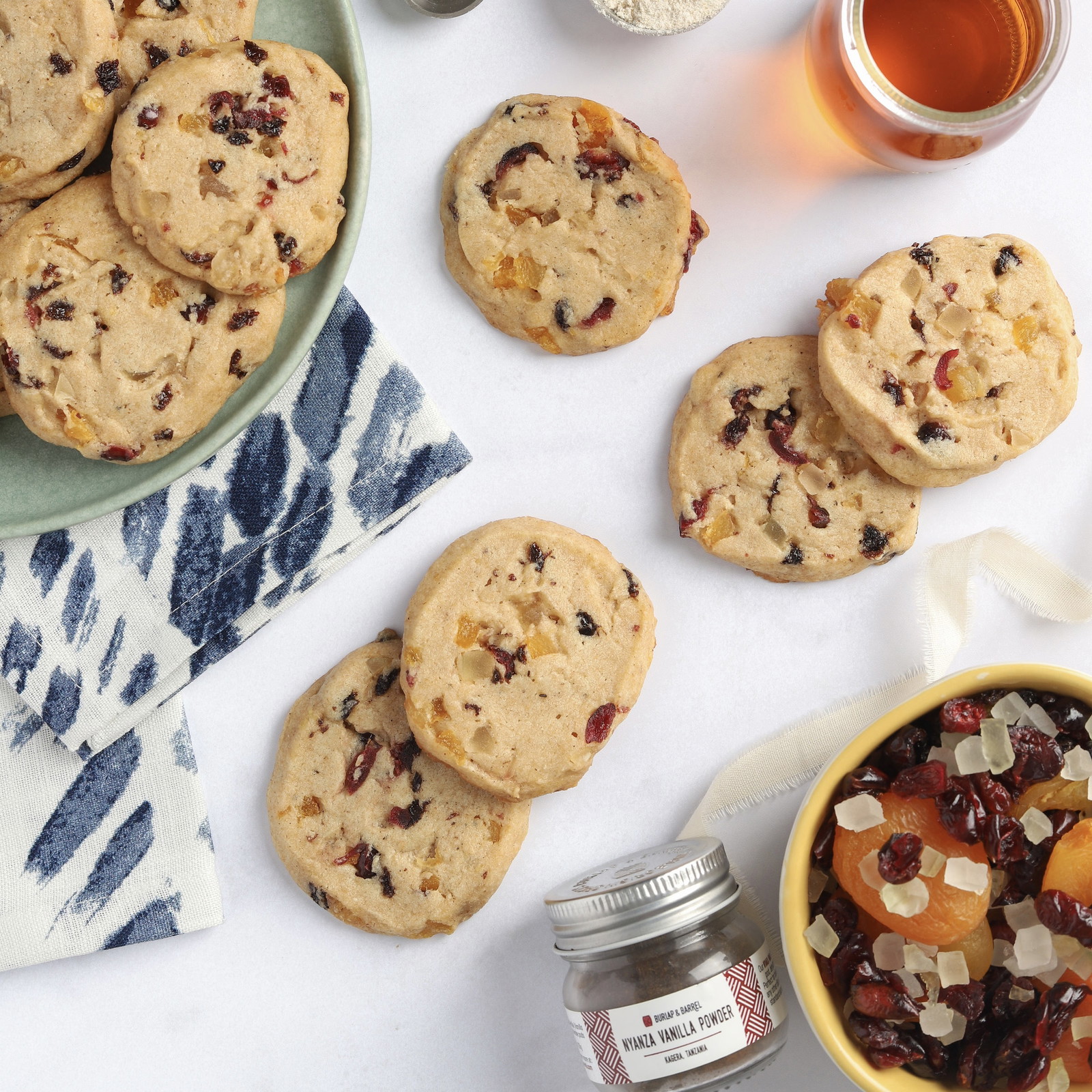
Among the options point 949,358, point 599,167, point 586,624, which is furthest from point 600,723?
point 599,167

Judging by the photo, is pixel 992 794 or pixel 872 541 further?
pixel 872 541

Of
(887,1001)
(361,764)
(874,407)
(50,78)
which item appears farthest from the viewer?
(361,764)

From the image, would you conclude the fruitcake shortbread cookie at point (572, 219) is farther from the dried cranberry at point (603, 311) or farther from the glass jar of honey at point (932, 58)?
the glass jar of honey at point (932, 58)

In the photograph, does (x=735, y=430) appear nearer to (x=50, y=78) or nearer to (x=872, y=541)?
(x=872, y=541)

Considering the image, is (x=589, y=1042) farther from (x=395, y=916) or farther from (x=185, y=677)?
(x=185, y=677)

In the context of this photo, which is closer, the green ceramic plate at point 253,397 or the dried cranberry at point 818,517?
the green ceramic plate at point 253,397

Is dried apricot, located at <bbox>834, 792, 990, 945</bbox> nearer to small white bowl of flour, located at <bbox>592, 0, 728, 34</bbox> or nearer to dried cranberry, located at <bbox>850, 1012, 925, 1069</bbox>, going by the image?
dried cranberry, located at <bbox>850, 1012, 925, 1069</bbox>

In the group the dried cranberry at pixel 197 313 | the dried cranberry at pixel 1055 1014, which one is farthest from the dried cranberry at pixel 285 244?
the dried cranberry at pixel 1055 1014
